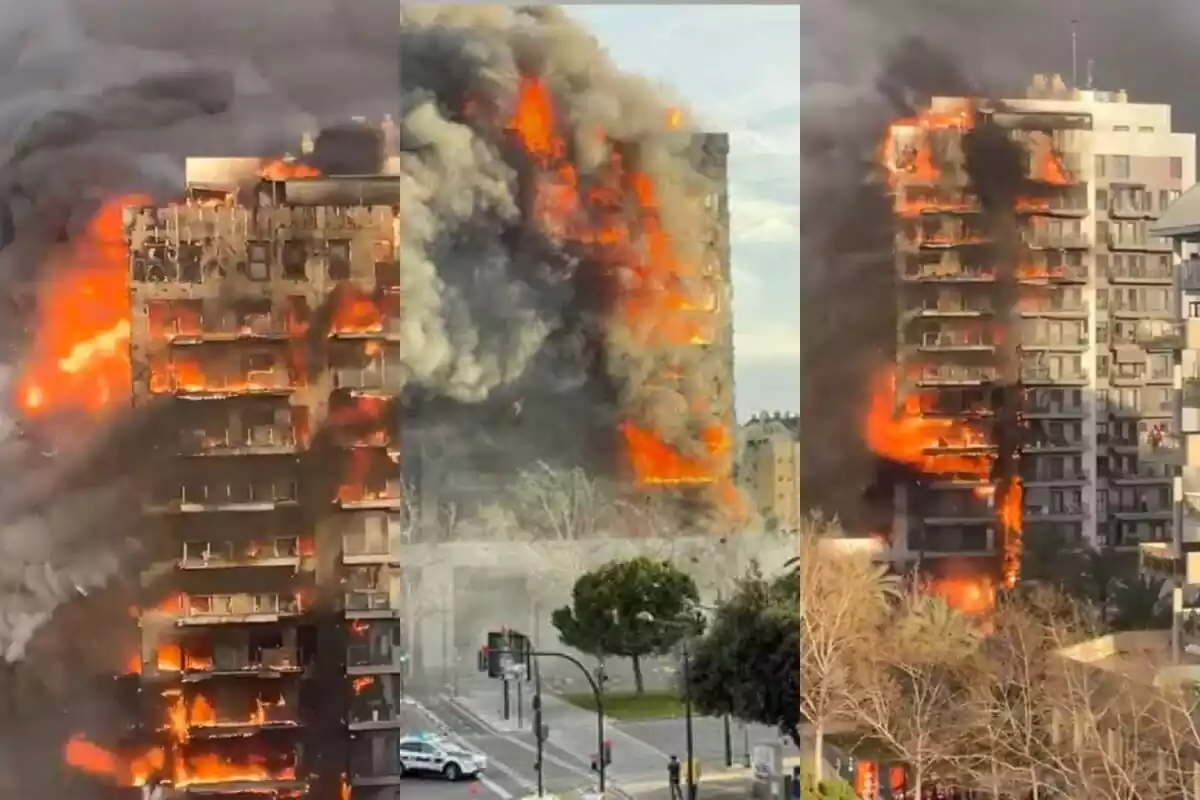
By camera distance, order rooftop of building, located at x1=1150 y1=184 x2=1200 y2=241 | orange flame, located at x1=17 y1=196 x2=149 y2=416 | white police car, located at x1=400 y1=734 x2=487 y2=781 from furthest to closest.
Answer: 1. rooftop of building, located at x1=1150 y1=184 x2=1200 y2=241
2. white police car, located at x1=400 y1=734 x2=487 y2=781
3. orange flame, located at x1=17 y1=196 x2=149 y2=416

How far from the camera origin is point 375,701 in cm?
392

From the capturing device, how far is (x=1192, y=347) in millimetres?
4078

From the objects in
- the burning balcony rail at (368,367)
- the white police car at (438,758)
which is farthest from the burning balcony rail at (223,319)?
the white police car at (438,758)

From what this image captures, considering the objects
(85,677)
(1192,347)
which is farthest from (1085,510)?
(85,677)

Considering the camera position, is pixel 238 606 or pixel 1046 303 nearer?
pixel 238 606

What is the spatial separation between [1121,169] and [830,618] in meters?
1.68

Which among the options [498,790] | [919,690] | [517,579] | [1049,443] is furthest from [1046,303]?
[498,790]

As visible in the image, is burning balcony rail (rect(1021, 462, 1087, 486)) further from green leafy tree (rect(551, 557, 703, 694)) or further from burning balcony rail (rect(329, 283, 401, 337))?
burning balcony rail (rect(329, 283, 401, 337))

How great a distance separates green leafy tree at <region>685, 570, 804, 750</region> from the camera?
13.2 feet

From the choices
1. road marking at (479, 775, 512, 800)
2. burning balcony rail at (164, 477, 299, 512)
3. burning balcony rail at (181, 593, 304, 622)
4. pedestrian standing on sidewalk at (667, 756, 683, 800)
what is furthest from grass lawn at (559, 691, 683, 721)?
burning balcony rail at (164, 477, 299, 512)

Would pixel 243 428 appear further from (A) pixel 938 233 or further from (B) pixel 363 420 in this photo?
(A) pixel 938 233

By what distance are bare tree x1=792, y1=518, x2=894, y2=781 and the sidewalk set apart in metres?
0.51

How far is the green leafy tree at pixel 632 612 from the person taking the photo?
4.00m

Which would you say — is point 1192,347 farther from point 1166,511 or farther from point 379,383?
point 379,383
